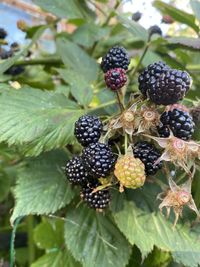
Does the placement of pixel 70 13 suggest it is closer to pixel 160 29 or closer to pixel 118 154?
pixel 160 29

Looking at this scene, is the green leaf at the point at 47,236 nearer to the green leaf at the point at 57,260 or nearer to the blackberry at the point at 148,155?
the green leaf at the point at 57,260

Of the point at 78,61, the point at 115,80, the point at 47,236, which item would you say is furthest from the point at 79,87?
the point at 47,236

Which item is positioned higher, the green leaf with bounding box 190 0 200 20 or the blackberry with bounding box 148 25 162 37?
the green leaf with bounding box 190 0 200 20

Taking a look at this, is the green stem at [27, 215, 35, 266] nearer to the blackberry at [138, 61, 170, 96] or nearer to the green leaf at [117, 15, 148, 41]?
the green leaf at [117, 15, 148, 41]

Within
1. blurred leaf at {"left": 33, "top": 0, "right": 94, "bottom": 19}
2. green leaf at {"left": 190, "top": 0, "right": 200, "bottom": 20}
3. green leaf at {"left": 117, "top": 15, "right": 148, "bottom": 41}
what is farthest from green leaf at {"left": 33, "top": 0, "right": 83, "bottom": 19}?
green leaf at {"left": 190, "top": 0, "right": 200, "bottom": 20}

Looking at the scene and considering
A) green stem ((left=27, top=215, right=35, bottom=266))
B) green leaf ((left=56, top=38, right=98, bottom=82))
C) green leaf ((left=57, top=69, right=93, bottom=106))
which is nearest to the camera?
green leaf ((left=57, top=69, right=93, bottom=106))

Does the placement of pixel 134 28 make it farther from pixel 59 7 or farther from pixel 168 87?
pixel 168 87
